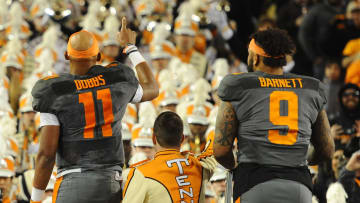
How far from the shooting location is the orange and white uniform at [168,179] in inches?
193

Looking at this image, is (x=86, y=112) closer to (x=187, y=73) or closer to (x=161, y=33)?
(x=187, y=73)

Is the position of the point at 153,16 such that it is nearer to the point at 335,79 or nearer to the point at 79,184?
the point at 335,79

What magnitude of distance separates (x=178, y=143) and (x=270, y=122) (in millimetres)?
851

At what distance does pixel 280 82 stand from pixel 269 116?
226 mm

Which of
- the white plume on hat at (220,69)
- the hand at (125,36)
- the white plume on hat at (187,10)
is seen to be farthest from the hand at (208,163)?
the white plume on hat at (187,10)

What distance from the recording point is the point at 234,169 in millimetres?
4711

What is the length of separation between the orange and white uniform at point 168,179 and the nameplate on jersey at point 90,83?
2.00 feet

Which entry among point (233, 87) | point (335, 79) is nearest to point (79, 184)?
point (233, 87)

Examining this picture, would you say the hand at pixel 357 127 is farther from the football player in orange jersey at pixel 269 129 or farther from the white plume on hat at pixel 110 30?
the white plume on hat at pixel 110 30

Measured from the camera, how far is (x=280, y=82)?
4.51 metres

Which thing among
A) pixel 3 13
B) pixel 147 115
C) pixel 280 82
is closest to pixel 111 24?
pixel 3 13

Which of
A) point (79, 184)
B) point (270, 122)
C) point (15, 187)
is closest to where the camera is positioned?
point (270, 122)

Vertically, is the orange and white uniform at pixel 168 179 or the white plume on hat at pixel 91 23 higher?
the white plume on hat at pixel 91 23

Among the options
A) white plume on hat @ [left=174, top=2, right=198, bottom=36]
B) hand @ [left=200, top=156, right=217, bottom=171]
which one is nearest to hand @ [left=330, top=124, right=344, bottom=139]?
hand @ [left=200, top=156, right=217, bottom=171]
